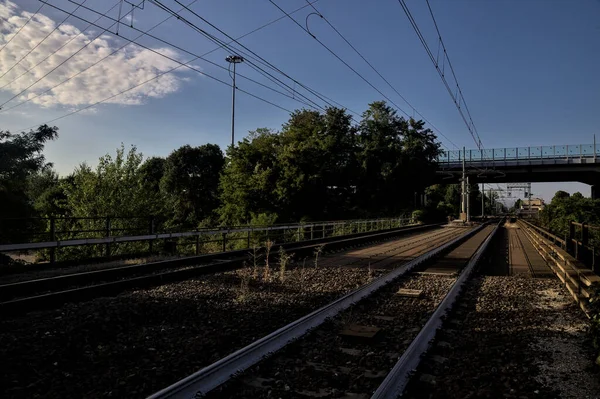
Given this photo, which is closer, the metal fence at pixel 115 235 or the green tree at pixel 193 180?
the metal fence at pixel 115 235

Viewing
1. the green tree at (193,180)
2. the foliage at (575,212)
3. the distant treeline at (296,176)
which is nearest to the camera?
the foliage at (575,212)

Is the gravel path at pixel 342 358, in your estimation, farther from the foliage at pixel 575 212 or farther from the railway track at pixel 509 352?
the foliage at pixel 575 212

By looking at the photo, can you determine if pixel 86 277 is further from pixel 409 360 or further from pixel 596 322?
pixel 596 322

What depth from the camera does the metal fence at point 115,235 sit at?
11.7 meters

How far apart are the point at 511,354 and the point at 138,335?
4.43 m

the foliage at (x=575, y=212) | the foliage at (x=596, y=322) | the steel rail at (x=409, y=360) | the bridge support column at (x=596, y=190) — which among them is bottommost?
the steel rail at (x=409, y=360)

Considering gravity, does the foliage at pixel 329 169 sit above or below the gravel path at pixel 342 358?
above

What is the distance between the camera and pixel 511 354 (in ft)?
15.5

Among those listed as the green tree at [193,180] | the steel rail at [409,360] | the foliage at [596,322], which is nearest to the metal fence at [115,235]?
the steel rail at [409,360]

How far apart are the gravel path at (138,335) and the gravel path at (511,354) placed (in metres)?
2.18

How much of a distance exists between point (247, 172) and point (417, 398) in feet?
132

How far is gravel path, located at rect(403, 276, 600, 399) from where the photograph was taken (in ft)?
12.5

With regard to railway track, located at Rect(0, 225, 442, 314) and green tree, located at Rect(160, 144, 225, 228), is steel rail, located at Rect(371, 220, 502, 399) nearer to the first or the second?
railway track, located at Rect(0, 225, 442, 314)

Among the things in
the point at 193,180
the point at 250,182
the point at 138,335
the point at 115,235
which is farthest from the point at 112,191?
the point at 193,180
